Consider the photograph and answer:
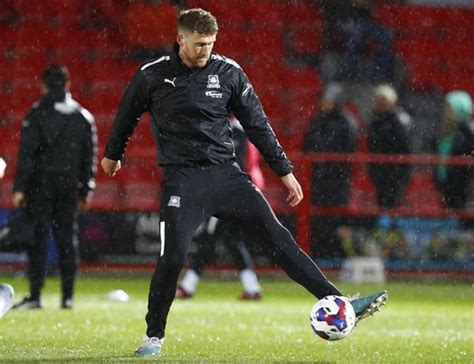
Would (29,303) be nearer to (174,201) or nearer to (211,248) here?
(211,248)

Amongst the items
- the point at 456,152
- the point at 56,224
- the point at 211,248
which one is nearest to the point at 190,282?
the point at 211,248

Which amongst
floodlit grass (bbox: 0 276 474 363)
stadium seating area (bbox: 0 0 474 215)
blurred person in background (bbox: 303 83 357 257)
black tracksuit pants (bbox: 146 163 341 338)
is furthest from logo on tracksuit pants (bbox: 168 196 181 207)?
stadium seating area (bbox: 0 0 474 215)

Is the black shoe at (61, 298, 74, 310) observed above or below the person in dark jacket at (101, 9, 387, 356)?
below

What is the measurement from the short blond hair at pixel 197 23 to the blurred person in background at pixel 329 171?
8968 millimetres

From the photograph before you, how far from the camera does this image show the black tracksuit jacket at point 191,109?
8445 millimetres

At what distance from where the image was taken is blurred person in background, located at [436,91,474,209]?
17625mm

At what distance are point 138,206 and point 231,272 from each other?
1461mm

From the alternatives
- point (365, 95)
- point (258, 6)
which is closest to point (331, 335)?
point (365, 95)

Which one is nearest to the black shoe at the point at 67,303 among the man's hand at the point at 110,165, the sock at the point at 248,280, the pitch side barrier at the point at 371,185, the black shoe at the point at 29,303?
the black shoe at the point at 29,303

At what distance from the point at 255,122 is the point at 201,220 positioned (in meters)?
0.70

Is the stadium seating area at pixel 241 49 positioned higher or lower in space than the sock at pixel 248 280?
higher

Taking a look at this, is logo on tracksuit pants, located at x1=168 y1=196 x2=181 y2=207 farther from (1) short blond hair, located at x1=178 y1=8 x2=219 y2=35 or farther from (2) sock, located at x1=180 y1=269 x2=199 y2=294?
(2) sock, located at x1=180 y1=269 x2=199 y2=294

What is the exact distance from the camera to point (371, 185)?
18.4m

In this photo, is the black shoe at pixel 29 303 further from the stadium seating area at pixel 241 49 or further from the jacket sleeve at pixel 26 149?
the stadium seating area at pixel 241 49
